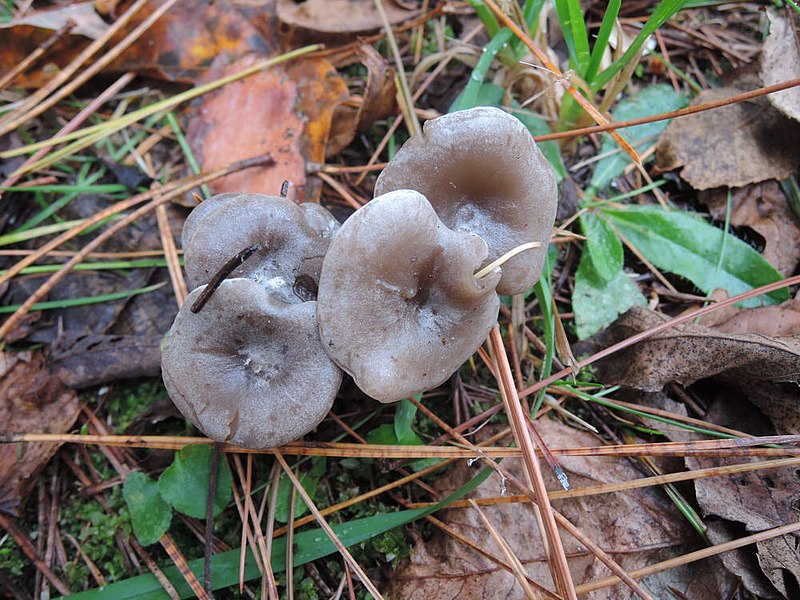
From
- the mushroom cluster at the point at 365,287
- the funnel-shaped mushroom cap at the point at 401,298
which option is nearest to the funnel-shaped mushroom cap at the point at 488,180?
the mushroom cluster at the point at 365,287

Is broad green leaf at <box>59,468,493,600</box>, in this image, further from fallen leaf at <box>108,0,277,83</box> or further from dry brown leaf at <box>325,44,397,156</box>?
fallen leaf at <box>108,0,277,83</box>

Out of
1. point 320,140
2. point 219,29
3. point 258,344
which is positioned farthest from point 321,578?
point 219,29

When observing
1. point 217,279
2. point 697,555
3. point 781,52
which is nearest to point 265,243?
point 217,279

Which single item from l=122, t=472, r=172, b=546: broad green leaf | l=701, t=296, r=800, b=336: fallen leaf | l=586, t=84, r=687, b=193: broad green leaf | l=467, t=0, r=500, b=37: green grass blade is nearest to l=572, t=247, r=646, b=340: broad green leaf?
l=701, t=296, r=800, b=336: fallen leaf

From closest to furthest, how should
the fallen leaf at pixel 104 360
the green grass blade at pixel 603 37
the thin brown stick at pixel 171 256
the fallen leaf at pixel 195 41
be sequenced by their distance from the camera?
the green grass blade at pixel 603 37
the fallen leaf at pixel 104 360
the thin brown stick at pixel 171 256
the fallen leaf at pixel 195 41

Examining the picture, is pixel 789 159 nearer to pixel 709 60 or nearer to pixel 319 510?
pixel 709 60

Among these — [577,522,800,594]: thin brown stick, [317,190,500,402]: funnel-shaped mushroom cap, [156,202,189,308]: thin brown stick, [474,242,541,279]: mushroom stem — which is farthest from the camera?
[156,202,189,308]: thin brown stick

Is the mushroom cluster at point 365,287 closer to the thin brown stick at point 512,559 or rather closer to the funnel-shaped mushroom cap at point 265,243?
the funnel-shaped mushroom cap at point 265,243
